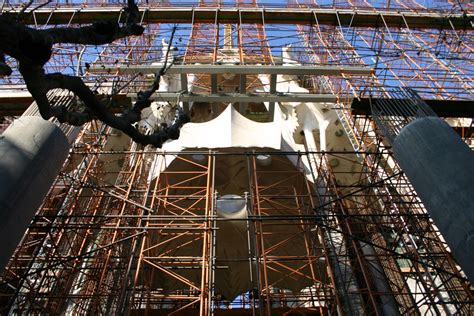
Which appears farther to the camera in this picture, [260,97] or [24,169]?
[260,97]

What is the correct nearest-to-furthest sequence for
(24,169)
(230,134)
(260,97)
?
1. (24,169)
2. (230,134)
3. (260,97)

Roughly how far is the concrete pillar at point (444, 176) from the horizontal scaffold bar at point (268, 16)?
11829 mm

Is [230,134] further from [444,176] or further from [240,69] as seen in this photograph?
[444,176]

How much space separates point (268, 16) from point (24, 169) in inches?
556

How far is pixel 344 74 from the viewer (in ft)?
50.2

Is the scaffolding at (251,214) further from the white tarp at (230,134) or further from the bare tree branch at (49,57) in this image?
the bare tree branch at (49,57)

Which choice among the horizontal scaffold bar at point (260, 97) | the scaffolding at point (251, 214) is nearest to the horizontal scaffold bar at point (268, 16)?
the scaffolding at point (251, 214)

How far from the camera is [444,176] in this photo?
6.76 m

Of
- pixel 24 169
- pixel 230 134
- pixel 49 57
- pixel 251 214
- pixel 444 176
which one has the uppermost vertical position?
pixel 230 134

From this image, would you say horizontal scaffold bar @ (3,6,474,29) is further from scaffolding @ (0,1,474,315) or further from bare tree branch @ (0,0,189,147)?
bare tree branch @ (0,0,189,147)

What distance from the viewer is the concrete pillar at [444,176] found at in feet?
20.5

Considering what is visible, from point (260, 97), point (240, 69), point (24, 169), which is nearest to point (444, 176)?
point (24, 169)

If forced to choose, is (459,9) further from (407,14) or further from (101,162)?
(101,162)

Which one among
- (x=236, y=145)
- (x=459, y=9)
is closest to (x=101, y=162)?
(x=236, y=145)
